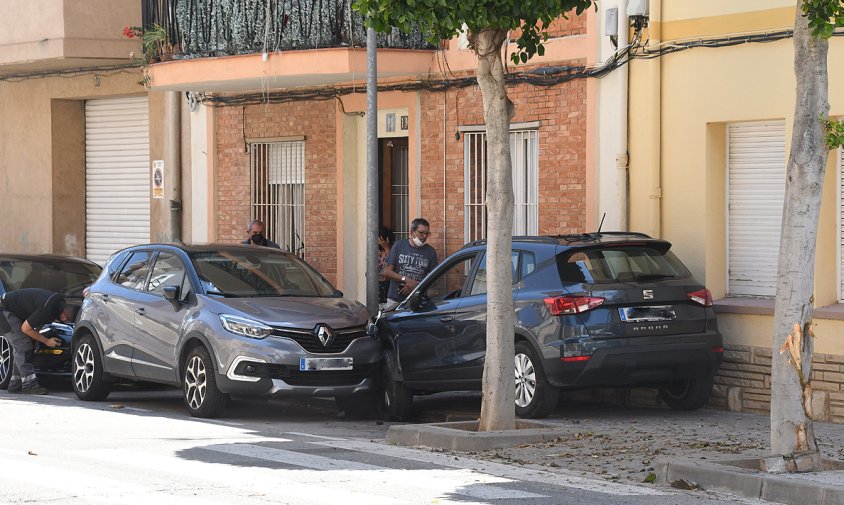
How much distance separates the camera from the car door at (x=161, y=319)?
47.2ft

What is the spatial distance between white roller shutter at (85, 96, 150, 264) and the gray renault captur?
26.4 ft

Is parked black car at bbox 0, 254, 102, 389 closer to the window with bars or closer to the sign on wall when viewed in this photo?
the sign on wall

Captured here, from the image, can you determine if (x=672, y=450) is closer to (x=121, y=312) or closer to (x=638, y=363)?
(x=638, y=363)

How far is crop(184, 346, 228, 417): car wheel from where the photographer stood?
1382cm

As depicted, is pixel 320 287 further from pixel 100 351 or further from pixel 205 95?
pixel 205 95

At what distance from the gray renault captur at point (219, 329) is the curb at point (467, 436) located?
162cm

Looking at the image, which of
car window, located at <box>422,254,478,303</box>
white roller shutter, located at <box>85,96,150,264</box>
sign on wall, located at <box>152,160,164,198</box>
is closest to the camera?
car window, located at <box>422,254,478,303</box>

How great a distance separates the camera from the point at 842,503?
8742 mm

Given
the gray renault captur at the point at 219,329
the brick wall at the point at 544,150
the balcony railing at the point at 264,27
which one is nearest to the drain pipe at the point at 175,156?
the balcony railing at the point at 264,27

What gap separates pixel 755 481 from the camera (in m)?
9.27

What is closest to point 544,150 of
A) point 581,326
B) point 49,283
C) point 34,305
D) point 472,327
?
point 472,327

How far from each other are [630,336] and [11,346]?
25.1 ft

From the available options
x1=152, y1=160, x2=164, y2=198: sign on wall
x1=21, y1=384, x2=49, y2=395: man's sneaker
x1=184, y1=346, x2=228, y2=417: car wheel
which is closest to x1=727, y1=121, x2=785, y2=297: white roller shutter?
x1=184, y1=346, x2=228, y2=417: car wheel

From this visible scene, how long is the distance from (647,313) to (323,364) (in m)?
3.06
